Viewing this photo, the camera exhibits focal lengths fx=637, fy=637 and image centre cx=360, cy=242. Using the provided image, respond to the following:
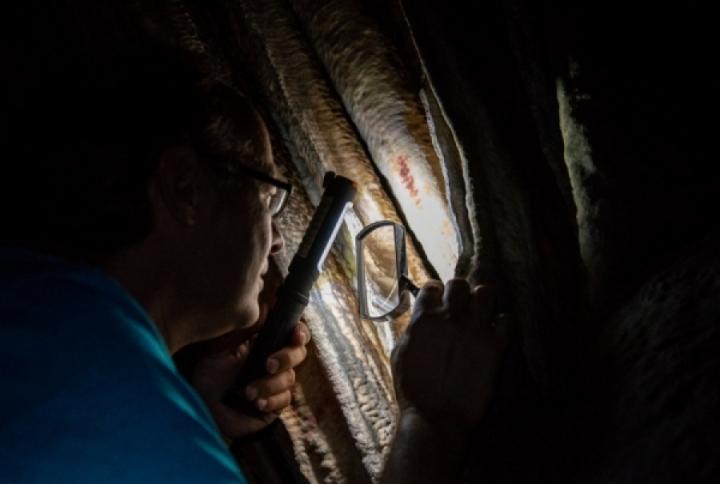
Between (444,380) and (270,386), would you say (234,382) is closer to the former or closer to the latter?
(270,386)

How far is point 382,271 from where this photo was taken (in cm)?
158

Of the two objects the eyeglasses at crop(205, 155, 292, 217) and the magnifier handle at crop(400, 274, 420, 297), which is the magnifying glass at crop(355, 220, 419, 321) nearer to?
the magnifier handle at crop(400, 274, 420, 297)

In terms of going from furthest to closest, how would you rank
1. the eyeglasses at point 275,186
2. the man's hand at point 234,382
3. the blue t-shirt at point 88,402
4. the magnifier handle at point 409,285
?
the man's hand at point 234,382 < the eyeglasses at point 275,186 < the magnifier handle at point 409,285 < the blue t-shirt at point 88,402

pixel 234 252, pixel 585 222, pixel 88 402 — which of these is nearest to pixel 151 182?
pixel 234 252

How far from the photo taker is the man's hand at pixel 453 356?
1165 mm

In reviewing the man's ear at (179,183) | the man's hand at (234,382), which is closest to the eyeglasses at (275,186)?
Result: the man's ear at (179,183)

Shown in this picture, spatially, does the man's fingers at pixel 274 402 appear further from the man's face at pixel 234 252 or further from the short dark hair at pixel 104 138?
the short dark hair at pixel 104 138

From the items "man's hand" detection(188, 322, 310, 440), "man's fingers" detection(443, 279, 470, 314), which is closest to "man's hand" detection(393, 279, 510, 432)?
"man's fingers" detection(443, 279, 470, 314)

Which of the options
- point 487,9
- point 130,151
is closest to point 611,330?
point 487,9

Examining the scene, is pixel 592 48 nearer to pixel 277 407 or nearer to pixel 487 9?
pixel 487 9

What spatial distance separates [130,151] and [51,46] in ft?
4.99

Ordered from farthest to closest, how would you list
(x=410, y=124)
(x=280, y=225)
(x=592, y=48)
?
(x=280, y=225)
(x=410, y=124)
(x=592, y=48)

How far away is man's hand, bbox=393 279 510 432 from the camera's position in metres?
1.17

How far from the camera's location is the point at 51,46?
2.51m
